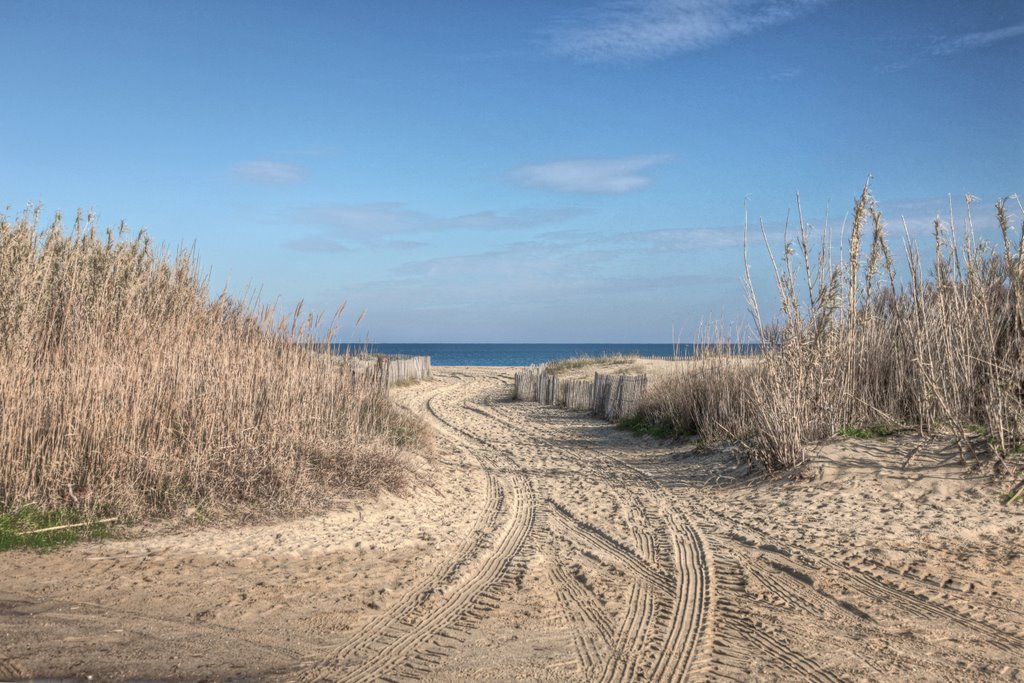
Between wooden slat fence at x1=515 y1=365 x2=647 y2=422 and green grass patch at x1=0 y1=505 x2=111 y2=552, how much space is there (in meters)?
10.1

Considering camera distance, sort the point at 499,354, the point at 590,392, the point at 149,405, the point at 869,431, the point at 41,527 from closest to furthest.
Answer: the point at 41,527 → the point at 149,405 → the point at 869,431 → the point at 590,392 → the point at 499,354

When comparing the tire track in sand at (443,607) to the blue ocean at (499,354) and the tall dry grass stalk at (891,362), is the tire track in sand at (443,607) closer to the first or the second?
the tall dry grass stalk at (891,362)

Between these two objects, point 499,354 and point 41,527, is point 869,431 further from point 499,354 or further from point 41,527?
point 499,354

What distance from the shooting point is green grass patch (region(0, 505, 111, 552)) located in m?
6.16

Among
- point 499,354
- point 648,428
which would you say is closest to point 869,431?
point 648,428

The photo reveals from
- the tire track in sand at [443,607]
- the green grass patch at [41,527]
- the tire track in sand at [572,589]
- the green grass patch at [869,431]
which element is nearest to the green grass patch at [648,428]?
the tire track in sand at [572,589]

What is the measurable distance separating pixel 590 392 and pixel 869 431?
9.38 m

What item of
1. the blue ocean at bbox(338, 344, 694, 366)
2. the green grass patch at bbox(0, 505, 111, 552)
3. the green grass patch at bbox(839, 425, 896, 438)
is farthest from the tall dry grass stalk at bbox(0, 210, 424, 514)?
the blue ocean at bbox(338, 344, 694, 366)

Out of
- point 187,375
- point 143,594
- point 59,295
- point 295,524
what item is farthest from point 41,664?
A: point 59,295

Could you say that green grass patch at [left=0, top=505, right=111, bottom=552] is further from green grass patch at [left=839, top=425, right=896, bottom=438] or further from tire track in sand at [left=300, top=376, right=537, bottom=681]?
green grass patch at [left=839, top=425, right=896, bottom=438]

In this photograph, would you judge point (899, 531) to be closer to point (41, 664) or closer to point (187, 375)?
point (41, 664)

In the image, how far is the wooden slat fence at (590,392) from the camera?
15102 millimetres

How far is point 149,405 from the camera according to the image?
7.47 meters

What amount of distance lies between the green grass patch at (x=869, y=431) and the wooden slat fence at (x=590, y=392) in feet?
19.4
